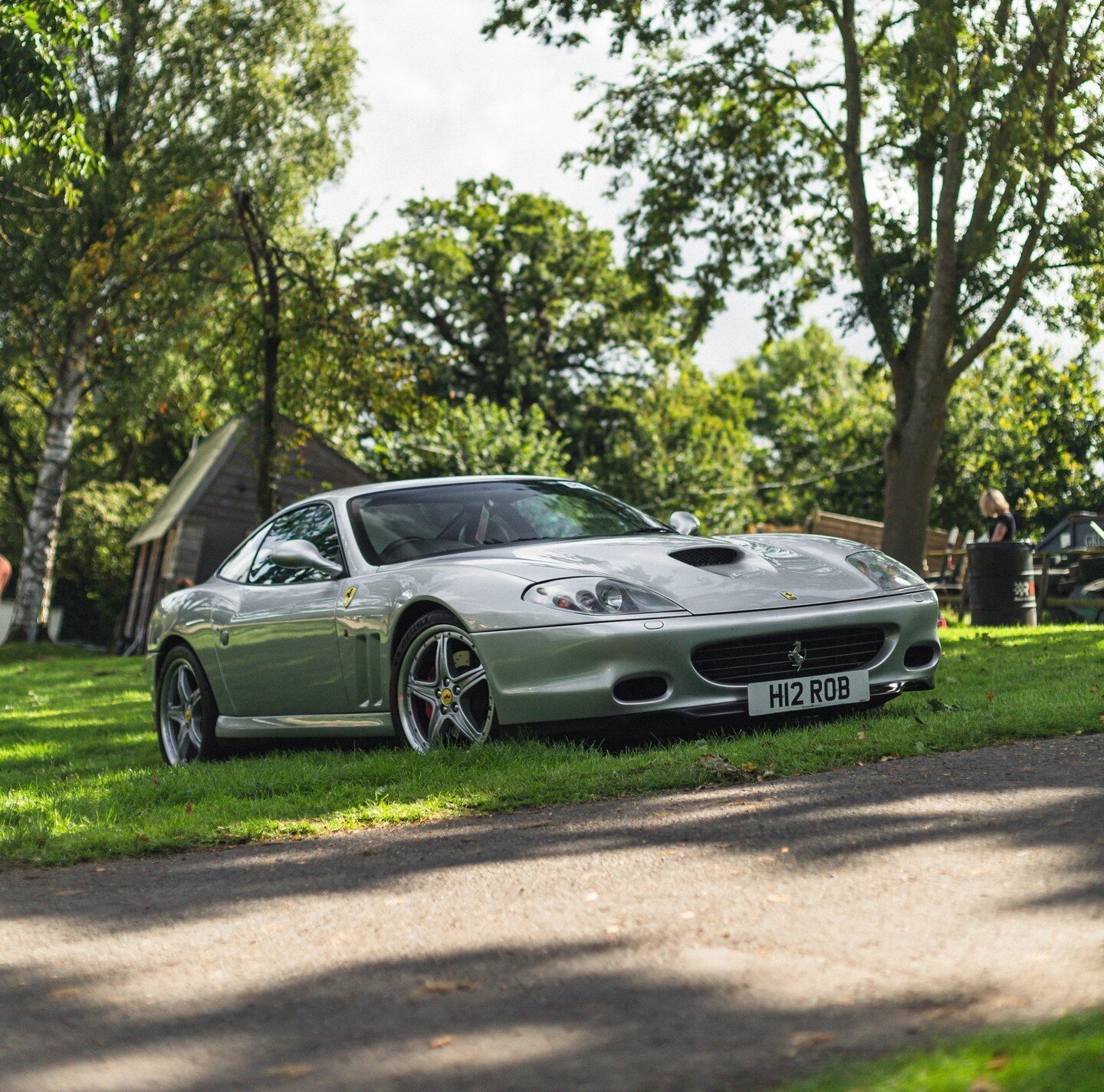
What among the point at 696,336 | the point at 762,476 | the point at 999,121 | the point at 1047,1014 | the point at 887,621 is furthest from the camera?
the point at 762,476

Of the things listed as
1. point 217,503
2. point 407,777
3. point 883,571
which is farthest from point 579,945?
point 217,503

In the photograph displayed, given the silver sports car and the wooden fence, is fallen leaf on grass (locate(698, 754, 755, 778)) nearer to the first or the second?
the silver sports car

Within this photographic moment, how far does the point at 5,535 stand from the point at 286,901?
53391mm

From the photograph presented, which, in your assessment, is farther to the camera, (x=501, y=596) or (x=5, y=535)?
(x=5, y=535)

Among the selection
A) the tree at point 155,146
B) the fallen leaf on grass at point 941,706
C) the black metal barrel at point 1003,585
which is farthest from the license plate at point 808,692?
the tree at point 155,146

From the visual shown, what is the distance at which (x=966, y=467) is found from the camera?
4275cm

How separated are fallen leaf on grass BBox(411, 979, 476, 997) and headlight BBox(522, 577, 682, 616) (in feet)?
9.61

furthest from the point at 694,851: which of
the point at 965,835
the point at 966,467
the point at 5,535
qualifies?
the point at 5,535

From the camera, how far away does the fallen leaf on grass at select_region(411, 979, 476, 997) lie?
313cm

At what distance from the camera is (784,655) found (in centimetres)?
635

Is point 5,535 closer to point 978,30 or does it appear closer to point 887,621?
point 978,30

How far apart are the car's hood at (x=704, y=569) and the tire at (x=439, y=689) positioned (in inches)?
14.2

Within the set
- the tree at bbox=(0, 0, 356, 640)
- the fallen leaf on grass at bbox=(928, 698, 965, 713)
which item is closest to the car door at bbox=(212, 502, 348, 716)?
the fallen leaf on grass at bbox=(928, 698, 965, 713)

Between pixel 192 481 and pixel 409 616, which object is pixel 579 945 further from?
pixel 192 481
